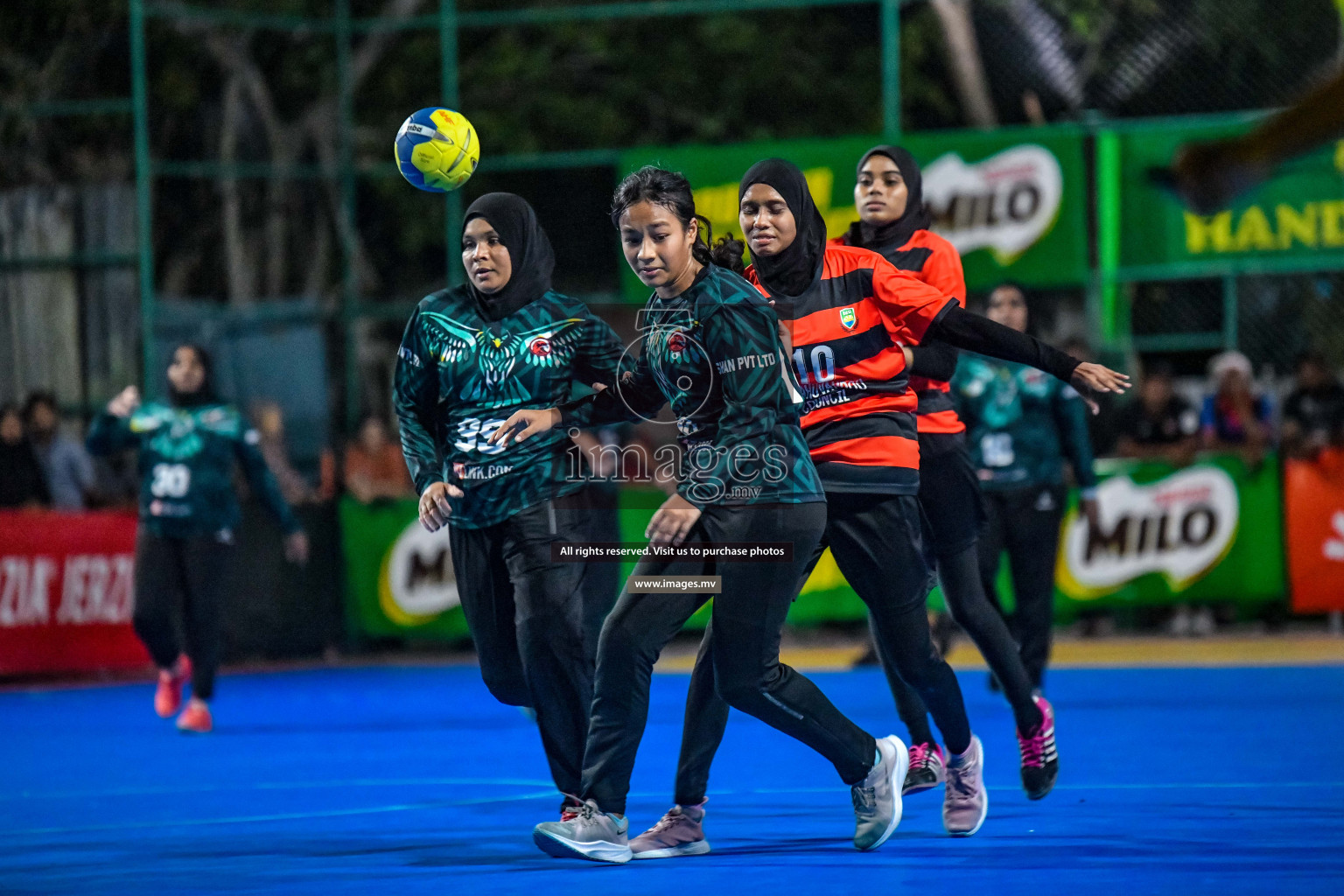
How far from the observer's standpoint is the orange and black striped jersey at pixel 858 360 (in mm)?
6836

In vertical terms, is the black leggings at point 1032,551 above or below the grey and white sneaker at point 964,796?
above

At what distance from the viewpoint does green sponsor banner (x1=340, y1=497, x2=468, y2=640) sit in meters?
16.3

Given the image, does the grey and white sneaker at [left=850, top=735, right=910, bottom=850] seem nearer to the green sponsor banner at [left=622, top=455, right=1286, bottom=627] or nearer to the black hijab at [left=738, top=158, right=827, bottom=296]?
the black hijab at [left=738, top=158, right=827, bottom=296]

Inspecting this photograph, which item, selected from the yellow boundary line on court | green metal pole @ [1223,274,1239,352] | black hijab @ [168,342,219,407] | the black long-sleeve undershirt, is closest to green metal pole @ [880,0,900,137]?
green metal pole @ [1223,274,1239,352]

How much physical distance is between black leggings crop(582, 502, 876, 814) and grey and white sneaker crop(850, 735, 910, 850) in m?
0.23

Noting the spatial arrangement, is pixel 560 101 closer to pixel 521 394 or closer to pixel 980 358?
pixel 980 358

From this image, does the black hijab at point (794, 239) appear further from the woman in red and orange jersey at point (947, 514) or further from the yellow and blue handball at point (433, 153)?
the yellow and blue handball at point (433, 153)

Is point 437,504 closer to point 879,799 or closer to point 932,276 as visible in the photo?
point 879,799

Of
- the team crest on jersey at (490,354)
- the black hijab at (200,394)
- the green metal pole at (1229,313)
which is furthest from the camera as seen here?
the green metal pole at (1229,313)

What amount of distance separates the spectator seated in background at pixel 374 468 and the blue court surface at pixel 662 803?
161 inches

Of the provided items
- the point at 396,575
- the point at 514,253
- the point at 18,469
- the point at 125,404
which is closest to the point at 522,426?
the point at 514,253

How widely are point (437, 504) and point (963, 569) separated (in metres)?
2.20

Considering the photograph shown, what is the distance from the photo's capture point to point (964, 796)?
A: 7121mm

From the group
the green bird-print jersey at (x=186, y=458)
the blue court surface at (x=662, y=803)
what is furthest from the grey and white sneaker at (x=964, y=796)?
the green bird-print jersey at (x=186, y=458)
